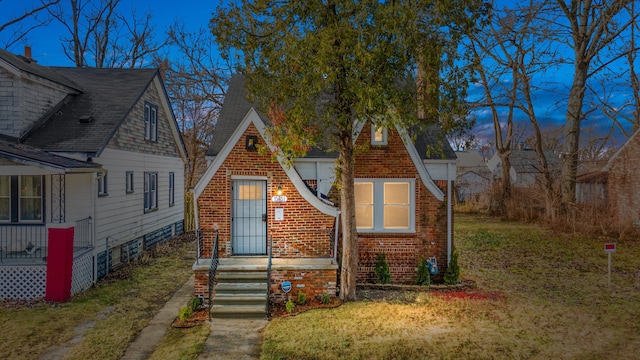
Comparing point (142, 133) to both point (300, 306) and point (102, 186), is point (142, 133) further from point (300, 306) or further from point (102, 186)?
point (300, 306)

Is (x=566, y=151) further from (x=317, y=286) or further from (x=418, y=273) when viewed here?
(x=317, y=286)

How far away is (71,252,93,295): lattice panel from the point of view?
33.5ft

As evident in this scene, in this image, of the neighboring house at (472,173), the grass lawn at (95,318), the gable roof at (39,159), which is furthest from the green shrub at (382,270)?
the neighboring house at (472,173)

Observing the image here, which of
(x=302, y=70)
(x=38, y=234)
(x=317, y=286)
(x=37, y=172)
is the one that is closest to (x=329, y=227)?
(x=317, y=286)

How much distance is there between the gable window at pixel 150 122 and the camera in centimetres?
1520

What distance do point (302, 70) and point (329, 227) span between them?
13.2ft

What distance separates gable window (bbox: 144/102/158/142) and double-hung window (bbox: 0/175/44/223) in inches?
171

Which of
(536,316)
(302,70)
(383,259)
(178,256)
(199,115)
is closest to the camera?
(302,70)

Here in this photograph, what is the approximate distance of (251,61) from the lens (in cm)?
880

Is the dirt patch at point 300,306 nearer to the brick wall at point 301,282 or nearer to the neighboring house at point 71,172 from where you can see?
the brick wall at point 301,282

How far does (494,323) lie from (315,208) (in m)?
4.68

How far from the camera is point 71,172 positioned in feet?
32.3

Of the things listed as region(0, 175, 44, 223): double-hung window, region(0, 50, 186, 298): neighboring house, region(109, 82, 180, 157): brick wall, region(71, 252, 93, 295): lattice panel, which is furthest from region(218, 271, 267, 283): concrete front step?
region(109, 82, 180, 157): brick wall

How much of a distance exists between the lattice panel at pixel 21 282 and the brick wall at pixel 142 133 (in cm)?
434
